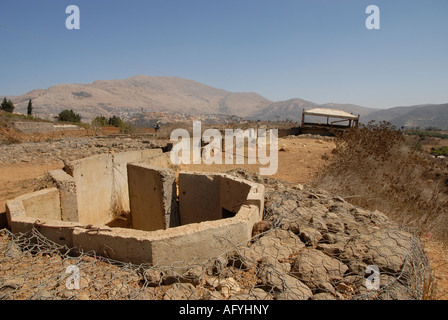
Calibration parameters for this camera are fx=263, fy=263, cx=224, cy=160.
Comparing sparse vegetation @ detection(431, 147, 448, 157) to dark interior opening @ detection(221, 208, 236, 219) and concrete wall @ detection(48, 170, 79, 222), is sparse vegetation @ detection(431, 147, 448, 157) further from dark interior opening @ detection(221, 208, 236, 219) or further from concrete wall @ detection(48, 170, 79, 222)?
concrete wall @ detection(48, 170, 79, 222)

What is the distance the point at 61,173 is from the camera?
4773 mm

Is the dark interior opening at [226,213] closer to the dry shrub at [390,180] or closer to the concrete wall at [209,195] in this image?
the concrete wall at [209,195]

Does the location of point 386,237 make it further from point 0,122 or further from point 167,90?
point 167,90

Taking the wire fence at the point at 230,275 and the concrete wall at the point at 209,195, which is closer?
the wire fence at the point at 230,275

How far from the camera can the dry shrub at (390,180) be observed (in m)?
4.86

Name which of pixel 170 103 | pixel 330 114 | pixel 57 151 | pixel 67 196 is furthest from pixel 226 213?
pixel 170 103

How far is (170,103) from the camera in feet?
297

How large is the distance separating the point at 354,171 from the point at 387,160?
163cm

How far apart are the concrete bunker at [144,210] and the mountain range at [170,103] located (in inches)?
1911

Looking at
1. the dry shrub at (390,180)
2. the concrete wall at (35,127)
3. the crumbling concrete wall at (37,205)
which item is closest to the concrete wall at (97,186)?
the crumbling concrete wall at (37,205)

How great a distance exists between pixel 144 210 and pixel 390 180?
5.66 metres

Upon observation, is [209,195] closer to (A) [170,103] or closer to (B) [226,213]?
(B) [226,213]
